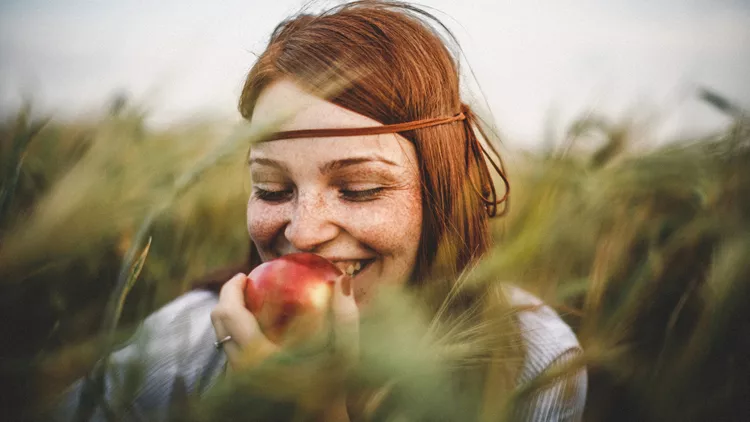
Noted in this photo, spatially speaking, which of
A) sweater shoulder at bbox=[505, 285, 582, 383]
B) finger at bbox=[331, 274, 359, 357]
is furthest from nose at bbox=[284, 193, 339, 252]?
sweater shoulder at bbox=[505, 285, 582, 383]

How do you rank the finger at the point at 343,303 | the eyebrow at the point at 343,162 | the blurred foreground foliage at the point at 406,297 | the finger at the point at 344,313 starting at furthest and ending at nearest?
1. the eyebrow at the point at 343,162
2. the finger at the point at 343,303
3. the finger at the point at 344,313
4. the blurred foreground foliage at the point at 406,297

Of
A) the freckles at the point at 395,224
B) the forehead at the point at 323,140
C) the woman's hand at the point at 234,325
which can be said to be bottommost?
the woman's hand at the point at 234,325

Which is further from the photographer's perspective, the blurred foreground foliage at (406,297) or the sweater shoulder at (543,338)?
the sweater shoulder at (543,338)

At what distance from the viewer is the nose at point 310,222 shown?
1068 mm

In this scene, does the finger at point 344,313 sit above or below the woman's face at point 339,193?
below

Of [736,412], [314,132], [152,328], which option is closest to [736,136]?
[736,412]

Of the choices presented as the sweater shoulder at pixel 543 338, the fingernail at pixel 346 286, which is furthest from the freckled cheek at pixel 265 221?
the sweater shoulder at pixel 543 338

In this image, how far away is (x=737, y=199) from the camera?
111 cm

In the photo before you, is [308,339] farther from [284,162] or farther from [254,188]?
[254,188]

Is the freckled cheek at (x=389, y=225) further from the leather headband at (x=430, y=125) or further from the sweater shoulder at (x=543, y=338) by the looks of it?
the sweater shoulder at (x=543, y=338)

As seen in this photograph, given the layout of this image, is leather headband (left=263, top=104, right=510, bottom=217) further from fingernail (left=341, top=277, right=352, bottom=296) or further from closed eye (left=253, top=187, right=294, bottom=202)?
fingernail (left=341, top=277, right=352, bottom=296)

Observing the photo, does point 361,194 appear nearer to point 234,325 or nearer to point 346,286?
point 346,286

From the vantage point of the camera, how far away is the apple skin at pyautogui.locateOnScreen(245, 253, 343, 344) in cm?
98

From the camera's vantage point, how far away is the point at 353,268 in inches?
45.3
